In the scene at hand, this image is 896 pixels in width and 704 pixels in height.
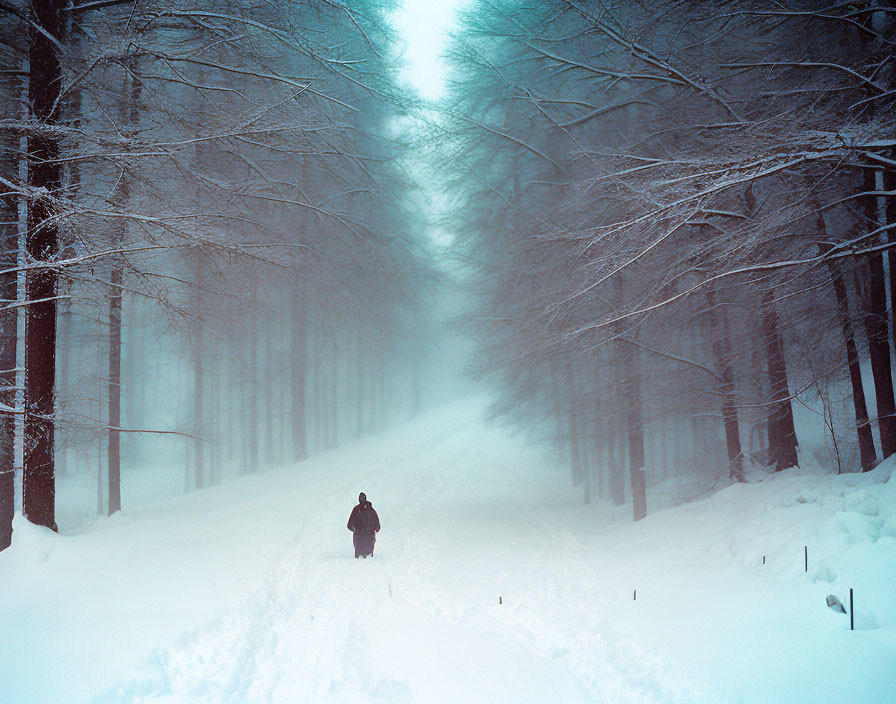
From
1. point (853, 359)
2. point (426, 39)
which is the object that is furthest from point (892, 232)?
point (426, 39)

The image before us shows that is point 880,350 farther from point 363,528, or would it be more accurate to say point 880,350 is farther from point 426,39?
point 426,39

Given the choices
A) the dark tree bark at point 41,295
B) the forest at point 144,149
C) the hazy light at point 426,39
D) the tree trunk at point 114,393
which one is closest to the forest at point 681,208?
the hazy light at point 426,39

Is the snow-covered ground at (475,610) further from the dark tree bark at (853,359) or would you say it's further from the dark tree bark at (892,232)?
the dark tree bark at (892,232)

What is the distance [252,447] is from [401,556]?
15.4 metres

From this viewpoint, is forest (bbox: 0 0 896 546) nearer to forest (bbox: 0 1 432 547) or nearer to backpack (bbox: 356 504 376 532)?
forest (bbox: 0 1 432 547)

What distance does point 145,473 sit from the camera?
106 ft

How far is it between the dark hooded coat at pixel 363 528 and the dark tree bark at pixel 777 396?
23.2 feet

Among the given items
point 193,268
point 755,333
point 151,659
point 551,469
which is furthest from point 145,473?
point 755,333

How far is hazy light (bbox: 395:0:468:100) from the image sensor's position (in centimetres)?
774

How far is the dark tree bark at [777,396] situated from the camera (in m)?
8.41

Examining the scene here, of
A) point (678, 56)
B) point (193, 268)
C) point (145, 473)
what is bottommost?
point (145, 473)

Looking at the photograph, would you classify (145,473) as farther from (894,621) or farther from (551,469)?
(894,621)

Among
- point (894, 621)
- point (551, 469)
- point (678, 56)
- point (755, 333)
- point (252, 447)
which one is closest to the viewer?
point (894, 621)

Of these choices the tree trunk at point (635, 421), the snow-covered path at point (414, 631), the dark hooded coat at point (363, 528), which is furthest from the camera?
the tree trunk at point (635, 421)
